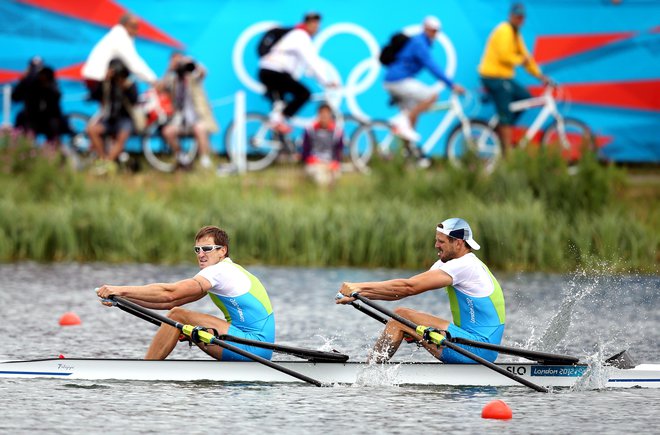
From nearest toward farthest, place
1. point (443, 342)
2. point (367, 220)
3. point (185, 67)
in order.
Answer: point (443, 342) → point (367, 220) → point (185, 67)

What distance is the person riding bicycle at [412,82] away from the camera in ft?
86.3

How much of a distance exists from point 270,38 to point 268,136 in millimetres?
1654

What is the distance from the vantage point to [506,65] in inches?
1051

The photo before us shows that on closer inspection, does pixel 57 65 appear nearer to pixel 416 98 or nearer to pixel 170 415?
pixel 416 98

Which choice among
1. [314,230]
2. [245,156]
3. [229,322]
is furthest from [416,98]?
[229,322]

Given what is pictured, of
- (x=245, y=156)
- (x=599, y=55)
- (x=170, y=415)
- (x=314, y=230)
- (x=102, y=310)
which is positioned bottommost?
(x=170, y=415)

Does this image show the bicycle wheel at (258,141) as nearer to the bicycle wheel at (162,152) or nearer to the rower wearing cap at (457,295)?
the bicycle wheel at (162,152)

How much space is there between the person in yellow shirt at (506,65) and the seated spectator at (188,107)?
447cm

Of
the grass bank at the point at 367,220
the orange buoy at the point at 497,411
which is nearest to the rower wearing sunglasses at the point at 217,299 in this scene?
the orange buoy at the point at 497,411

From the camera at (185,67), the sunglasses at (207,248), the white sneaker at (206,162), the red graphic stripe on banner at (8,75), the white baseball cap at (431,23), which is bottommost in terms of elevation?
the sunglasses at (207,248)

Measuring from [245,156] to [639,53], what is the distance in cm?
684

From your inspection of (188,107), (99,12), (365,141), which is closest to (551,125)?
(365,141)

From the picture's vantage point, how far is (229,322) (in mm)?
13195

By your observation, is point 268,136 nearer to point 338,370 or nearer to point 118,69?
point 118,69
